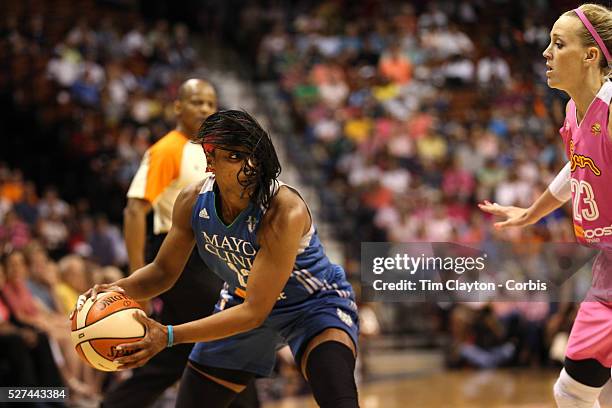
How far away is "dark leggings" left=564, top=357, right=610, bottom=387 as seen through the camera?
359 cm

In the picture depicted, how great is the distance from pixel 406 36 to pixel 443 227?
2.88 metres

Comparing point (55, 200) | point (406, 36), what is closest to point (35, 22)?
point (55, 200)

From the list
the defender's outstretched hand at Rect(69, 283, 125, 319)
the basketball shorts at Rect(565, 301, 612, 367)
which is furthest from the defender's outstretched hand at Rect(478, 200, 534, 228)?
the defender's outstretched hand at Rect(69, 283, 125, 319)

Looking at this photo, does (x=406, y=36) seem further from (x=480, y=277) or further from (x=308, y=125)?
(x=480, y=277)

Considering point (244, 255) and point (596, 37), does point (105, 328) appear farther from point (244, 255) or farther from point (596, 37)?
point (596, 37)

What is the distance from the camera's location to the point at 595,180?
3561mm

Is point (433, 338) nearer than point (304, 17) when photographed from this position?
Yes

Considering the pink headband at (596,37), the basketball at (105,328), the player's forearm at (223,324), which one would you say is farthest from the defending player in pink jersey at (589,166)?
the basketball at (105,328)

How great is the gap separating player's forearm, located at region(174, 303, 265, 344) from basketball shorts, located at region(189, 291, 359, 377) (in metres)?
0.35

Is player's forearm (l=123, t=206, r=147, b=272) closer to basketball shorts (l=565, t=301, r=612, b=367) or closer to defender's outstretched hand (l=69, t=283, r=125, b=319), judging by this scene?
defender's outstretched hand (l=69, t=283, r=125, b=319)

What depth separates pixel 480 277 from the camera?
4.82 meters

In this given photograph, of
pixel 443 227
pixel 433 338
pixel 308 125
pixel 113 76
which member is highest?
pixel 113 76

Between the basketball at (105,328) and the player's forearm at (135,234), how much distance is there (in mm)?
1615

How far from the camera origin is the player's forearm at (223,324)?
10.8ft
